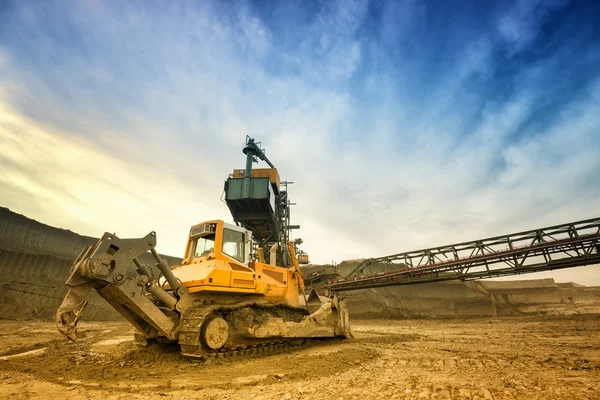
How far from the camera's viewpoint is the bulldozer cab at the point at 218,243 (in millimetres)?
6133

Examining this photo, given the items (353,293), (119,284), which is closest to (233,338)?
(119,284)

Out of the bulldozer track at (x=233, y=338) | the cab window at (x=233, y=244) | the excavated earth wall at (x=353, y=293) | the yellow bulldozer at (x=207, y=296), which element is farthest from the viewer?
the excavated earth wall at (x=353, y=293)

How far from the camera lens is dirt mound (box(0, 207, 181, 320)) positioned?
16.5m

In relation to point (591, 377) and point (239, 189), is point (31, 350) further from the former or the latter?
point (239, 189)

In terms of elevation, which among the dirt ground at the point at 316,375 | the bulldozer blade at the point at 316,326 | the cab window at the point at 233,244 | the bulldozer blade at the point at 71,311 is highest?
the cab window at the point at 233,244

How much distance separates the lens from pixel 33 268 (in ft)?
58.8

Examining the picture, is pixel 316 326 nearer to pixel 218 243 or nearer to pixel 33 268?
pixel 218 243

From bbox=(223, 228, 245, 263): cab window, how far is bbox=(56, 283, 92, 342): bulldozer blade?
98.8 inches

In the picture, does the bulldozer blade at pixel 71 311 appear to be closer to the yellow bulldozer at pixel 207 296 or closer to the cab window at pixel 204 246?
the yellow bulldozer at pixel 207 296

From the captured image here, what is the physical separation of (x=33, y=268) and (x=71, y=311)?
63.0 feet

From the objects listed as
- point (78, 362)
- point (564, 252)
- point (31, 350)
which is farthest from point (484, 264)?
point (31, 350)

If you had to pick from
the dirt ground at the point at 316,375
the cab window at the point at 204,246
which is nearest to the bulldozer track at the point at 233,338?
the dirt ground at the point at 316,375

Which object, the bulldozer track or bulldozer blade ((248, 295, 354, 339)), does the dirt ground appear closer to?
the bulldozer track

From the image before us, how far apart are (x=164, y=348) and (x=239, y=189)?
1443 centimetres
